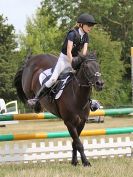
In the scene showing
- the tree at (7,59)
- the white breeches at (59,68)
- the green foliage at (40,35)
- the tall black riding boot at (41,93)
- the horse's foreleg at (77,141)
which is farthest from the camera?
the green foliage at (40,35)

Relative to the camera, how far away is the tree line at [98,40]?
138 ft

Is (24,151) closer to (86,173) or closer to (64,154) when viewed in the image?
(64,154)

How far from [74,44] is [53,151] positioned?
2243 millimetres

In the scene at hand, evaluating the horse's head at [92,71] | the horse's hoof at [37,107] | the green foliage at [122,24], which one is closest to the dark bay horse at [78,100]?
the horse's head at [92,71]

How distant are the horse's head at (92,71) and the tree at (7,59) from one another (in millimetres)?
37378

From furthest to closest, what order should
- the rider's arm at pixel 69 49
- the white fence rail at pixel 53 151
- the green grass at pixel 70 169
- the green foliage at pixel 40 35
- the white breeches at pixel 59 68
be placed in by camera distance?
the green foliage at pixel 40 35
the white fence rail at pixel 53 151
the white breeches at pixel 59 68
the rider's arm at pixel 69 49
the green grass at pixel 70 169

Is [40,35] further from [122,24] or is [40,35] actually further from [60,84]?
[60,84]

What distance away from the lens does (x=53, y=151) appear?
9.16 metres

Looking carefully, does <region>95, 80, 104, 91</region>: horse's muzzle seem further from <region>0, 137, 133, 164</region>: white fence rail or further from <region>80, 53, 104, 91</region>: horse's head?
<region>0, 137, 133, 164</region>: white fence rail

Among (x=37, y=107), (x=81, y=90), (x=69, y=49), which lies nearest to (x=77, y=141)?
(x=81, y=90)

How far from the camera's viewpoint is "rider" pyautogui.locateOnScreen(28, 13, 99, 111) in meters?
7.90

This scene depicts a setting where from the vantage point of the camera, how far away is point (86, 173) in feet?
24.0

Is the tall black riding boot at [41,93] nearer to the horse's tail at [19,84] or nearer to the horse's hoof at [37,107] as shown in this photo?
the horse's hoof at [37,107]

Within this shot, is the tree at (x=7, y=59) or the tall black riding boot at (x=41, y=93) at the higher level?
the tall black riding boot at (x=41, y=93)
